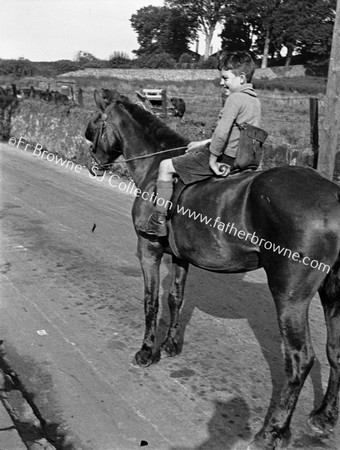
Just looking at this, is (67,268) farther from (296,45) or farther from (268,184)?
(296,45)

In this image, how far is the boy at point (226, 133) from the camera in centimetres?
411

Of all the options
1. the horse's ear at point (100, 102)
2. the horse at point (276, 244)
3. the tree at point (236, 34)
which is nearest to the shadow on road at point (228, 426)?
the horse at point (276, 244)

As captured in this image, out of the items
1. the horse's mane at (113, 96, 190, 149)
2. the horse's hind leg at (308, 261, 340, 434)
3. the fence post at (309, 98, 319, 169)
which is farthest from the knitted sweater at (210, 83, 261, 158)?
the fence post at (309, 98, 319, 169)

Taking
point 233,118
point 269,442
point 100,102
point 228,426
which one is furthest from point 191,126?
point 269,442

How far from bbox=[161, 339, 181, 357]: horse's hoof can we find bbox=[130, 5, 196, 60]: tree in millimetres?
90956

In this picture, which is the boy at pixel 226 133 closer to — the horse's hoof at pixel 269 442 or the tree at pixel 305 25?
the horse's hoof at pixel 269 442

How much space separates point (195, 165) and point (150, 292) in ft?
4.15

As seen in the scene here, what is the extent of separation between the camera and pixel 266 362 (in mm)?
4965

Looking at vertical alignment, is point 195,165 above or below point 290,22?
below

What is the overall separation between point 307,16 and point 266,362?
3412 inches

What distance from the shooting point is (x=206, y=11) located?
3563 inches

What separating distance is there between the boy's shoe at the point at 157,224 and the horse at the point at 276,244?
0.07m

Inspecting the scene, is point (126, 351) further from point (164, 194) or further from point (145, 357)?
point (164, 194)

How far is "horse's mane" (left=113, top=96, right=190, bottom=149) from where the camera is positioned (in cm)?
500
